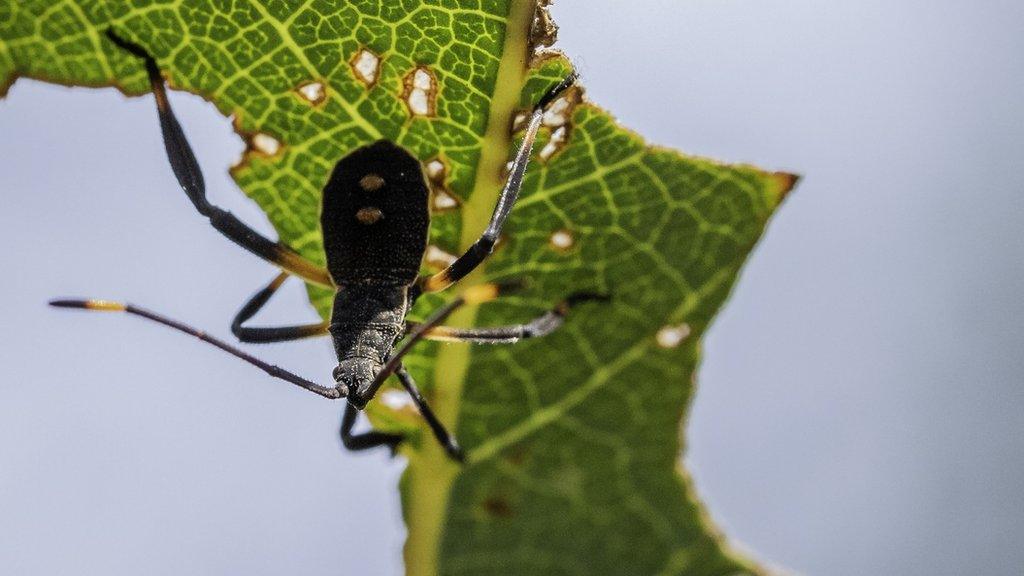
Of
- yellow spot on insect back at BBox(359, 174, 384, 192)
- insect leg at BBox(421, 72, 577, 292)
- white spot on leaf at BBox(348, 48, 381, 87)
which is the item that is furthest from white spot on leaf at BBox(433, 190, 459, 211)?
white spot on leaf at BBox(348, 48, 381, 87)

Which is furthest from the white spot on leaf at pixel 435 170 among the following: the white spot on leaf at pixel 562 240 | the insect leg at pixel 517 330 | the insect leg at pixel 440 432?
the insect leg at pixel 440 432

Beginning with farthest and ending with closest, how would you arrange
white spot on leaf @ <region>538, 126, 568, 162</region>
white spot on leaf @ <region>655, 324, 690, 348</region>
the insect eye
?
the insect eye < white spot on leaf @ <region>538, 126, 568, 162</region> < white spot on leaf @ <region>655, 324, 690, 348</region>

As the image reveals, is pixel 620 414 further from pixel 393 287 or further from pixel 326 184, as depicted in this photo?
pixel 393 287

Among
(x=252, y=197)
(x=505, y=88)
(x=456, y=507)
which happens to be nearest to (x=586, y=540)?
(x=456, y=507)

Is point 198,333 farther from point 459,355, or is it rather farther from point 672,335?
point 672,335

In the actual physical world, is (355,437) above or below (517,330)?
below

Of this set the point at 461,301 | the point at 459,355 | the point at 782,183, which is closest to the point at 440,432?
the point at 459,355

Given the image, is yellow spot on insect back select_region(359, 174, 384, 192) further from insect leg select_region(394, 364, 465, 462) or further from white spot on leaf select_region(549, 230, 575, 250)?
insect leg select_region(394, 364, 465, 462)
